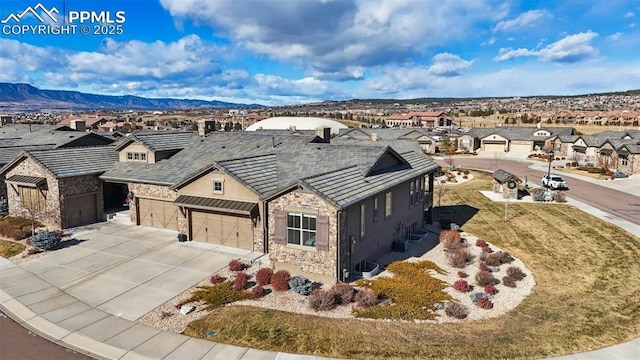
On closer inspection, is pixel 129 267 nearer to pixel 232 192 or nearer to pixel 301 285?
pixel 232 192

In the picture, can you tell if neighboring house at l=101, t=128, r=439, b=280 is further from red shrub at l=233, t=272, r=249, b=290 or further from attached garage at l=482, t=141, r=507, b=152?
attached garage at l=482, t=141, r=507, b=152

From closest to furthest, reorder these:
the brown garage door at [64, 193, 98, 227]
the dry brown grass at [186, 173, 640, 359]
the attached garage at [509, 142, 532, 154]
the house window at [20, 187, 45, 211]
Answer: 1. the dry brown grass at [186, 173, 640, 359]
2. the brown garage door at [64, 193, 98, 227]
3. the house window at [20, 187, 45, 211]
4. the attached garage at [509, 142, 532, 154]

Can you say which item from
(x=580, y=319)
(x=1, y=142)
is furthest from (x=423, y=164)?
(x=1, y=142)

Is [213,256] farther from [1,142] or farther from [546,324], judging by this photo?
[1,142]

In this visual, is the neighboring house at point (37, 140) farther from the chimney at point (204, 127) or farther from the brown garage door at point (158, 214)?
→ the brown garage door at point (158, 214)

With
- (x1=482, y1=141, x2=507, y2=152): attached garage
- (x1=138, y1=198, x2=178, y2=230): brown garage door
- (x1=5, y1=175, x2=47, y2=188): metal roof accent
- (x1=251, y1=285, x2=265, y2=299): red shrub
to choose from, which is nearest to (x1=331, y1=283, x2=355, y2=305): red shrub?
(x1=251, y1=285, x2=265, y2=299): red shrub
